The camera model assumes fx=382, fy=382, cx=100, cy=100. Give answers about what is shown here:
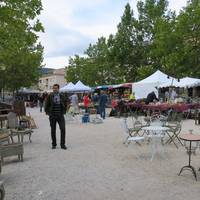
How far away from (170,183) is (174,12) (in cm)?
4444

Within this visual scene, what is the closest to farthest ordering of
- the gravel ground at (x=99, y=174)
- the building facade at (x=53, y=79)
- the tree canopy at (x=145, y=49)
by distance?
the gravel ground at (x=99, y=174), the tree canopy at (x=145, y=49), the building facade at (x=53, y=79)

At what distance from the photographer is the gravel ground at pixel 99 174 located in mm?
6117

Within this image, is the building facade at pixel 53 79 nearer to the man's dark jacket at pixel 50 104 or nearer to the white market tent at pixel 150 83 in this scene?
the white market tent at pixel 150 83

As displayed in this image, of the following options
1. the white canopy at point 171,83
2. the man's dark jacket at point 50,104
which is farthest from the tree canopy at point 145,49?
the man's dark jacket at point 50,104

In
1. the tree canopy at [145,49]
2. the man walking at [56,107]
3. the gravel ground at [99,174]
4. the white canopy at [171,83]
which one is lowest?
the gravel ground at [99,174]

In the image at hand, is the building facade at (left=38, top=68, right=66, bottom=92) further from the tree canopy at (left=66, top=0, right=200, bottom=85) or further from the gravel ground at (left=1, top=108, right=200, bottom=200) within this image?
the gravel ground at (left=1, top=108, right=200, bottom=200)

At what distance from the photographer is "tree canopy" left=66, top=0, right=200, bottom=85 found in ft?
117

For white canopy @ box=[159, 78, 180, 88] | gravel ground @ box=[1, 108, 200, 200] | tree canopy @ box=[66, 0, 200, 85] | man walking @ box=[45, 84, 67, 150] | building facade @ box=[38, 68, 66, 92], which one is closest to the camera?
gravel ground @ box=[1, 108, 200, 200]

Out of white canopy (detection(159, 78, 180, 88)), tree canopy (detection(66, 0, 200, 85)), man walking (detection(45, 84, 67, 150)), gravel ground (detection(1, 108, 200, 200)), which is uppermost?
tree canopy (detection(66, 0, 200, 85))

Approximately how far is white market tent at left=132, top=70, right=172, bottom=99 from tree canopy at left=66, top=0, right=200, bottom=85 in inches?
234

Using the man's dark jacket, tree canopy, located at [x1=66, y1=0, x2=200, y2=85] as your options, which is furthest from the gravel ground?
tree canopy, located at [x1=66, y1=0, x2=200, y2=85]

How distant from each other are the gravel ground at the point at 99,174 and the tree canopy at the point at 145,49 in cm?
2613

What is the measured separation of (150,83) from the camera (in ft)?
88.2

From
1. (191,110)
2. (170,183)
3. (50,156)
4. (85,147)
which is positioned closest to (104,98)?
(191,110)
